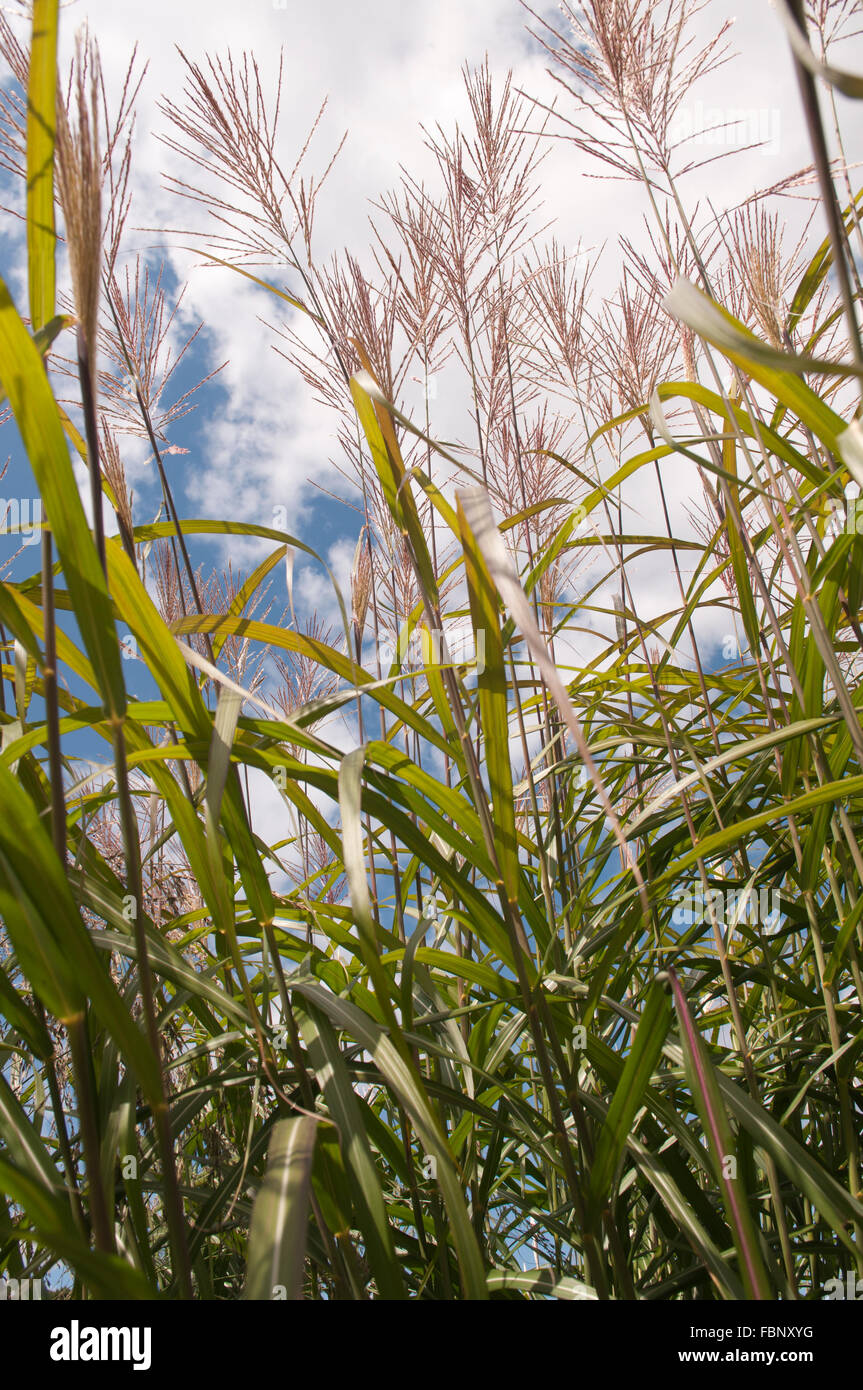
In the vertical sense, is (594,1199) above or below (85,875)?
below

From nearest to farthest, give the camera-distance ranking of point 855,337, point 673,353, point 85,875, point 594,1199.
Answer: point 855,337 < point 594,1199 < point 85,875 < point 673,353

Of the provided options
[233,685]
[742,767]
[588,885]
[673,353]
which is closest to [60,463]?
[233,685]

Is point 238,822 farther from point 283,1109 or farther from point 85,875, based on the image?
point 283,1109

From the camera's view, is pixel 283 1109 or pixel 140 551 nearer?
pixel 283 1109

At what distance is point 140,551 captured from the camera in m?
1.00

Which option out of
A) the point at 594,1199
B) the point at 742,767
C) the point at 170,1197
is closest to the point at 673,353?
the point at 742,767

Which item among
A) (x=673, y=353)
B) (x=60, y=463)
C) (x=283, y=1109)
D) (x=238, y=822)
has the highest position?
(x=673, y=353)

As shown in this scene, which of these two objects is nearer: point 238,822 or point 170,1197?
point 170,1197

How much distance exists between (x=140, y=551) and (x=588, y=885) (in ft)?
2.32

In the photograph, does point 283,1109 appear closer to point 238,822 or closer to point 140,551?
point 238,822

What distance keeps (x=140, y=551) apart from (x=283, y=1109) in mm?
661
